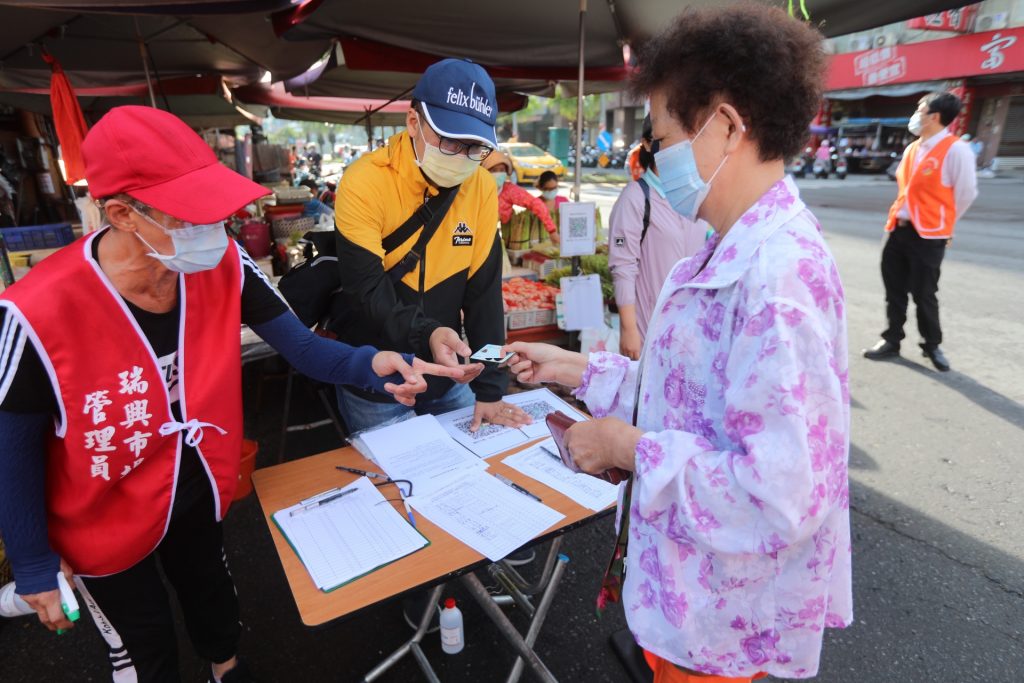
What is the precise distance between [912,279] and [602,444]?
5.03m

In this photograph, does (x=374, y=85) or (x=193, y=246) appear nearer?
(x=193, y=246)

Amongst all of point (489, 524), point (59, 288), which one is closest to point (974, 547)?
point (489, 524)

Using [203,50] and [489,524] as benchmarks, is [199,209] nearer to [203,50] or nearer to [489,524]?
[489,524]

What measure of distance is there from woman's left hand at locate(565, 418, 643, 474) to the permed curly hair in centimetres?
60

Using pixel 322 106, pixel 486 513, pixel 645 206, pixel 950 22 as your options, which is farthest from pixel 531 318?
pixel 950 22

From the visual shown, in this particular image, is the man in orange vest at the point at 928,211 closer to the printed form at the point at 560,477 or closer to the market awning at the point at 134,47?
the printed form at the point at 560,477

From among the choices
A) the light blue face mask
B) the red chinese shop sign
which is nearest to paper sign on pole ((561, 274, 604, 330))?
the light blue face mask

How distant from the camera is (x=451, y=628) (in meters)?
2.22

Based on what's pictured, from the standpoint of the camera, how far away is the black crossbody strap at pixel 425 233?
81.7 inches

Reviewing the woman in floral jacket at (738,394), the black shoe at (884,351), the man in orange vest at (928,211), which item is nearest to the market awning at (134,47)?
the woman in floral jacket at (738,394)

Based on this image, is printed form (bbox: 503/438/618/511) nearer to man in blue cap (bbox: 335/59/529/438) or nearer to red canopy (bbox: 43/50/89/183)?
man in blue cap (bbox: 335/59/529/438)

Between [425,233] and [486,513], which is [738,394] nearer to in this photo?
[486,513]

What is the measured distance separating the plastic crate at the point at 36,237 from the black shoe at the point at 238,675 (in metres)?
3.07

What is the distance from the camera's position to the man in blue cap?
6.29 ft
